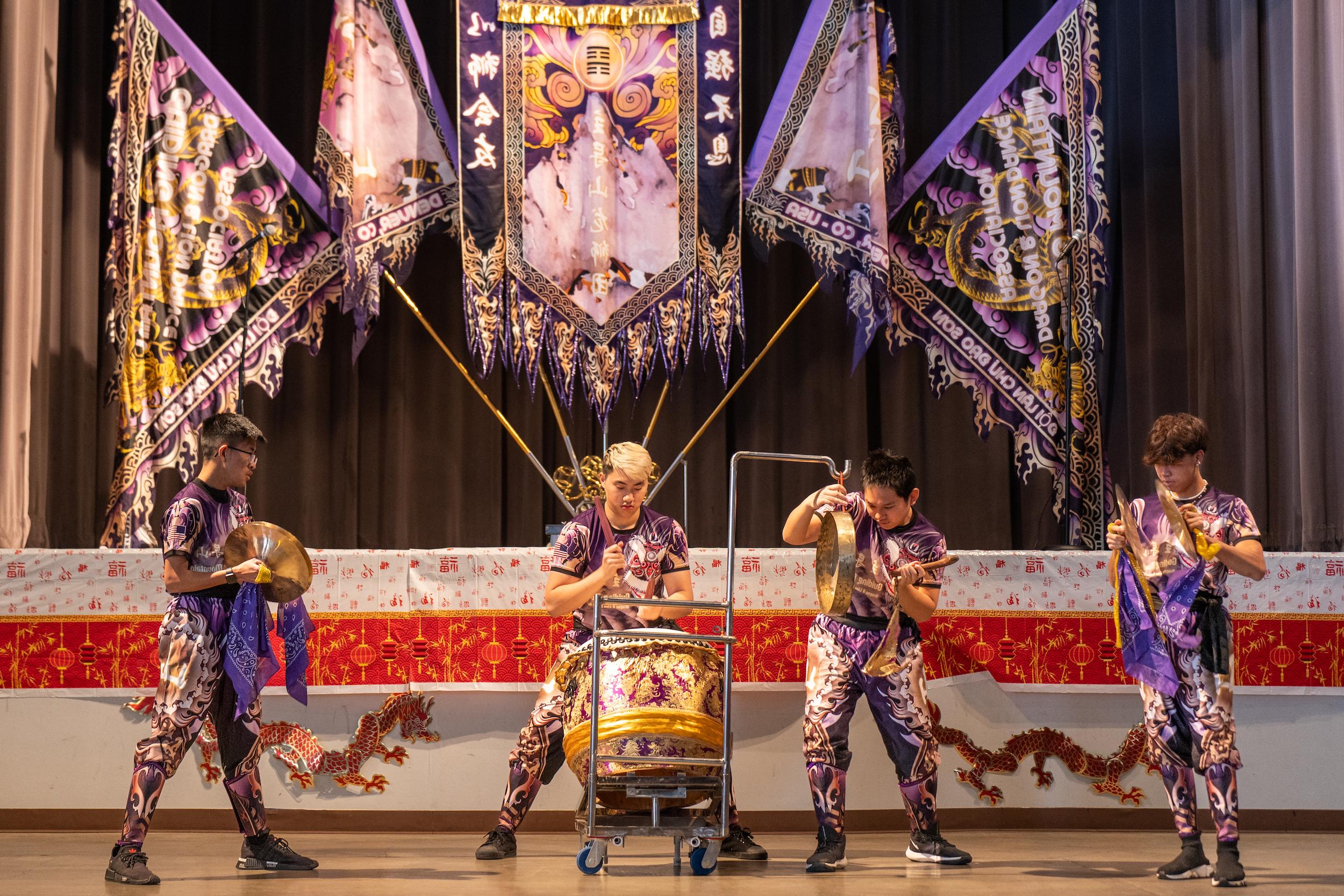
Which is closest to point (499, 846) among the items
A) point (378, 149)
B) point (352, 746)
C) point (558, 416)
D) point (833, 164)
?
point (352, 746)

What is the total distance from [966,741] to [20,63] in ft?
15.8

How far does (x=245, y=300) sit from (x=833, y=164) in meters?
2.46

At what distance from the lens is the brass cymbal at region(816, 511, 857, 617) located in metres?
3.76

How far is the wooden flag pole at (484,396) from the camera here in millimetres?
5270

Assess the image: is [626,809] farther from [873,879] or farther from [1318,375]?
[1318,375]

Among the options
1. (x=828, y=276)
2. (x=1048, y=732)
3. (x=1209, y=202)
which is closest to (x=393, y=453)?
(x=828, y=276)

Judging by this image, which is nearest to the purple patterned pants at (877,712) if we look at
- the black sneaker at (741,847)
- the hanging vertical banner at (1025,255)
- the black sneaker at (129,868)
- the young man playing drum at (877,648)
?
the young man playing drum at (877,648)

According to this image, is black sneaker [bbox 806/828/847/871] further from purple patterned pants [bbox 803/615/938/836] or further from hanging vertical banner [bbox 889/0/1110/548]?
hanging vertical banner [bbox 889/0/1110/548]

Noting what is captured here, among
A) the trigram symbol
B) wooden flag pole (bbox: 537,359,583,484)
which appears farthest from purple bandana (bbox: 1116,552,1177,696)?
the trigram symbol

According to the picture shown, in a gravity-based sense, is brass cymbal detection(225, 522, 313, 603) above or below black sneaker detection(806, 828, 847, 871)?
above

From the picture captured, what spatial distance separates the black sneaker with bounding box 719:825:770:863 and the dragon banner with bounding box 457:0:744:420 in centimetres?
193

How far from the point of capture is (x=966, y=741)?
191 inches

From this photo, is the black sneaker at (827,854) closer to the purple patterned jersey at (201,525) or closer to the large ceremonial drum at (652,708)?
the large ceremonial drum at (652,708)

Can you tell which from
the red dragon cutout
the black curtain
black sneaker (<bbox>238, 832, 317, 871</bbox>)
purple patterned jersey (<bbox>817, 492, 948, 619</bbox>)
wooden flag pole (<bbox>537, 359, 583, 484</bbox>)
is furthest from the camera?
the black curtain
